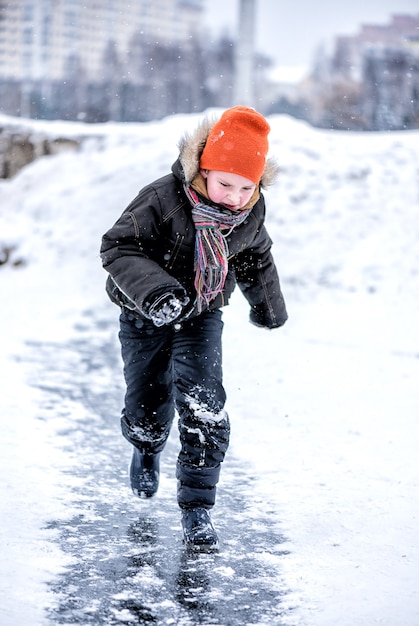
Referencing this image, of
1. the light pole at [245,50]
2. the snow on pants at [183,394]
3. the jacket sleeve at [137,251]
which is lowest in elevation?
the light pole at [245,50]

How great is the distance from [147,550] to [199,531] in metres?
0.19

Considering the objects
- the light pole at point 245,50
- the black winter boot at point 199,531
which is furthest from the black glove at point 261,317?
the light pole at point 245,50

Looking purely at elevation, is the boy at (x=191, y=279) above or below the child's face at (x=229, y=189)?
below

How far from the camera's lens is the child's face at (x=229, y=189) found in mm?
3121

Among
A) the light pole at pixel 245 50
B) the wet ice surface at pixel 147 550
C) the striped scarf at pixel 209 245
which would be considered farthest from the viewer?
the light pole at pixel 245 50

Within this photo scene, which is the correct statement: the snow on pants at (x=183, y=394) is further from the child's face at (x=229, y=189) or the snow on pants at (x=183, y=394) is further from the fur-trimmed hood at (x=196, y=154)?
the fur-trimmed hood at (x=196, y=154)

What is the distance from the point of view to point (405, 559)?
296 cm

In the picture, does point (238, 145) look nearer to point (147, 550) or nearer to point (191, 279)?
point (191, 279)

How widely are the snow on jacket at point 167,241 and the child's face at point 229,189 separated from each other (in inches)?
1.2

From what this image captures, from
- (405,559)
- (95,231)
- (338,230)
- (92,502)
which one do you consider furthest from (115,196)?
(405,559)

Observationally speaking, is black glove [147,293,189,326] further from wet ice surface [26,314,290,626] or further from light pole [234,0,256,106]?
light pole [234,0,256,106]

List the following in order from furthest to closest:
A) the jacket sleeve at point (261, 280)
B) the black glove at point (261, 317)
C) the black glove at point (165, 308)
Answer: the black glove at point (261, 317), the jacket sleeve at point (261, 280), the black glove at point (165, 308)

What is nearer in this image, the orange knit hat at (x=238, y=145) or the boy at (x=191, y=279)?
the boy at (x=191, y=279)

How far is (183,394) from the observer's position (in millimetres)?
3107
